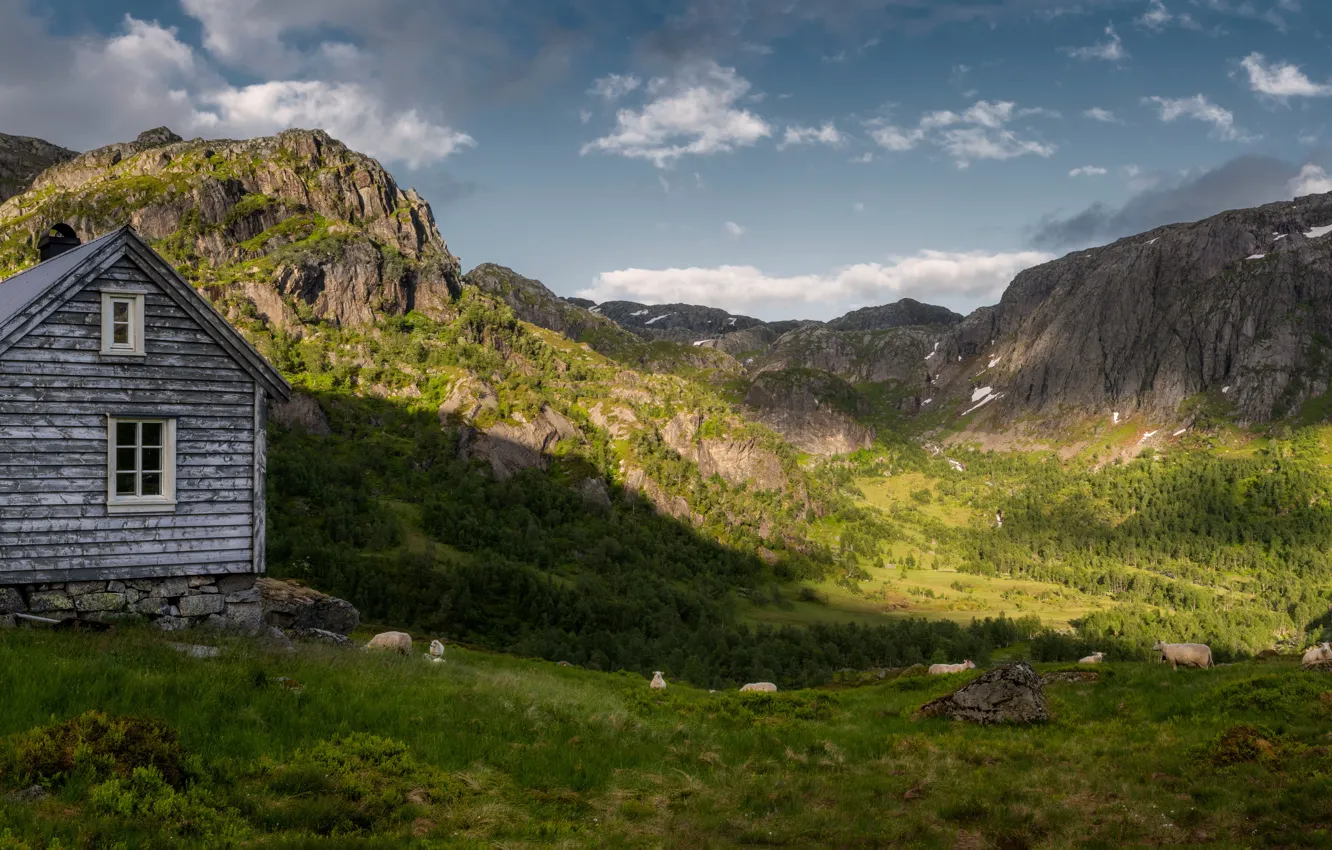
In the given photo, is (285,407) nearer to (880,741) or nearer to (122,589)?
(122,589)

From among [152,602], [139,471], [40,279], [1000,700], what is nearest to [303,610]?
[152,602]

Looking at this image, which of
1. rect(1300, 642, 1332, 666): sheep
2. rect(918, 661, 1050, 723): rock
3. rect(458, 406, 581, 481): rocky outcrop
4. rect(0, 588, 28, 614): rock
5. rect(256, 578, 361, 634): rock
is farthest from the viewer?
rect(458, 406, 581, 481): rocky outcrop

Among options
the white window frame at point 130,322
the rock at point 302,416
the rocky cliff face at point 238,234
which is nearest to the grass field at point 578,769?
the white window frame at point 130,322

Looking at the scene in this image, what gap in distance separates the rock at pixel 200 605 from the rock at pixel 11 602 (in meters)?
3.84

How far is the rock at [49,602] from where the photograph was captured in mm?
21638

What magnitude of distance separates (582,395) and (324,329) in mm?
64513

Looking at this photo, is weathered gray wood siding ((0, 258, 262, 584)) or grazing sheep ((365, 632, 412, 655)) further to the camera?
grazing sheep ((365, 632, 412, 655))

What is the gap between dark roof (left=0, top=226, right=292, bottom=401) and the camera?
21438 mm

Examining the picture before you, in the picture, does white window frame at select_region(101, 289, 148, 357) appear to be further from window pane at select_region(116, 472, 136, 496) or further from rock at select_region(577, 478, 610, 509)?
rock at select_region(577, 478, 610, 509)

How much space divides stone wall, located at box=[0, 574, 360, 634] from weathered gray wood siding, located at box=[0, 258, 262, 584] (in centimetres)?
49

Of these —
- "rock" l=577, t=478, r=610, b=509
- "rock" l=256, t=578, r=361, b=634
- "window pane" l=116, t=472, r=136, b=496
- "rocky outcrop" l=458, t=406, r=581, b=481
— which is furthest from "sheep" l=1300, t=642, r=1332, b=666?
"rock" l=577, t=478, r=610, b=509

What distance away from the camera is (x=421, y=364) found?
171250 millimetres

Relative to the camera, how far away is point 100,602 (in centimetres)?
2248

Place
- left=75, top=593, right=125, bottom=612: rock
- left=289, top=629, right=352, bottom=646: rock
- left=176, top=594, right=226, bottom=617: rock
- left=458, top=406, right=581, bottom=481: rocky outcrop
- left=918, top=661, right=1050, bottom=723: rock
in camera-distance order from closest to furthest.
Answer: left=75, top=593, right=125, bottom=612: rock < left=918, top=661, right=1050, bottom=723: rock < left=176, top=594, right=226, bottom=617: rock < left=289, top=629, right=352, bottom=646: rock < left=458, top=406, right=581, bottom=481: rocky outcrop
